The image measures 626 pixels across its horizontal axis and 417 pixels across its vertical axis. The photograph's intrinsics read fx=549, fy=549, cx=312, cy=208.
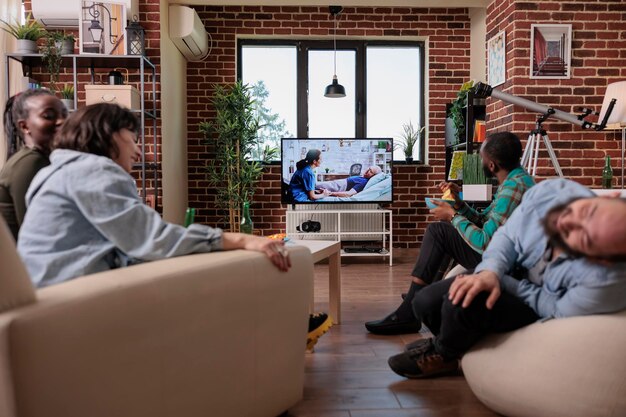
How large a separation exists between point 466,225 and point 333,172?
336cm

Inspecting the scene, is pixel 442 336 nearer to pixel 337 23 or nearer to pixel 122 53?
pixel 122 53

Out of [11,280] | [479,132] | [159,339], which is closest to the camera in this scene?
[11,280]

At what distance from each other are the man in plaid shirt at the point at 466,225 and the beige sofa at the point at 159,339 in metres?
1.02

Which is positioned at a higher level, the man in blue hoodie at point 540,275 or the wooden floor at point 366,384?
the man in blue hoodie at point 540,275

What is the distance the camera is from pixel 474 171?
3.98 meters

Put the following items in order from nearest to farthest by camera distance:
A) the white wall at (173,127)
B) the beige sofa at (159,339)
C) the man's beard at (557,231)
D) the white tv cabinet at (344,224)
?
the beige sofa at (159,339), the man's beard at (557,231), the white wall at (173,127), the white tv cabinet at (344,224)

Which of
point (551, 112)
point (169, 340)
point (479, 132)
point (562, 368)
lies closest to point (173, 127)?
point (479, 132)

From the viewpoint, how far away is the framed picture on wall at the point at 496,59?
14.9ft

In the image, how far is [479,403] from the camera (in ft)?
6.42

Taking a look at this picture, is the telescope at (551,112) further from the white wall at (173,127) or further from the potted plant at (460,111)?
the white wall at (173,127)

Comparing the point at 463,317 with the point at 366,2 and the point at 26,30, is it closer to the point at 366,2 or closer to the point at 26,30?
the point at 26,30

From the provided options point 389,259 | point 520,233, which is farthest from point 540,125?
Answer: point 520,233

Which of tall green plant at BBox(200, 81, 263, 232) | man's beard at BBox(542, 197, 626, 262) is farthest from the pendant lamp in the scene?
man's beard at BBox(542, 197, 626, 262)

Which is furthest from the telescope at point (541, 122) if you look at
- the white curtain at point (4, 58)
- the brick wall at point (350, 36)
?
the white curtain at point (4, 58)
